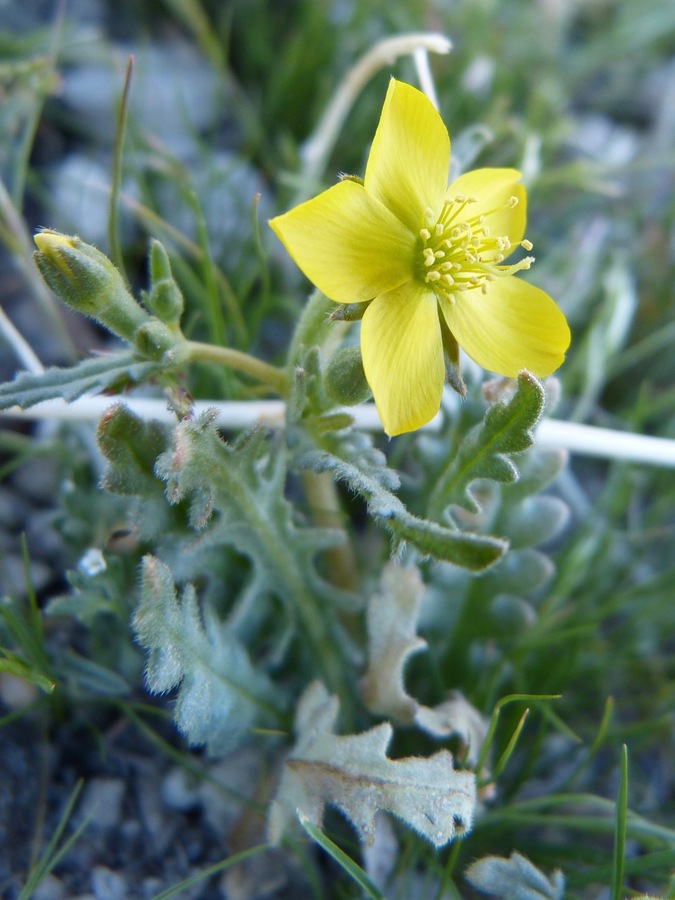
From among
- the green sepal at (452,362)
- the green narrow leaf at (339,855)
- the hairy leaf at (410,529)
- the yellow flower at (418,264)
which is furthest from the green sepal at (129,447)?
the green narrow leaf at (339,855)

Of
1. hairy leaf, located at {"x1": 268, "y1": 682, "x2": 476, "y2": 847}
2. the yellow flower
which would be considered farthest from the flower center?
hairy leaf, located at {"x1": 268, "y1": 682, "x2": 476, "y2": 847}

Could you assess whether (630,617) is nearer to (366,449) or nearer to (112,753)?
(366,449)

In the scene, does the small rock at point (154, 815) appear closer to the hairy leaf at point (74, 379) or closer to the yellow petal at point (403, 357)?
the hairy leaf at point (74, 379)

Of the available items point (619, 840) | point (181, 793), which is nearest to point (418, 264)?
point (619, 840)

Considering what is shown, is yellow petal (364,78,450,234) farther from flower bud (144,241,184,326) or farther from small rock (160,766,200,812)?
small rock (160,766,200,812)

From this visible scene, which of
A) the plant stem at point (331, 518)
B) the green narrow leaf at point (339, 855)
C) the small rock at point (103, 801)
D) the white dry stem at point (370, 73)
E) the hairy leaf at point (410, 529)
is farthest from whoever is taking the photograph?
the white dry stem at point (370, 73)

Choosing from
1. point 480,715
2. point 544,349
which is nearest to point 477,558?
point 544,349
